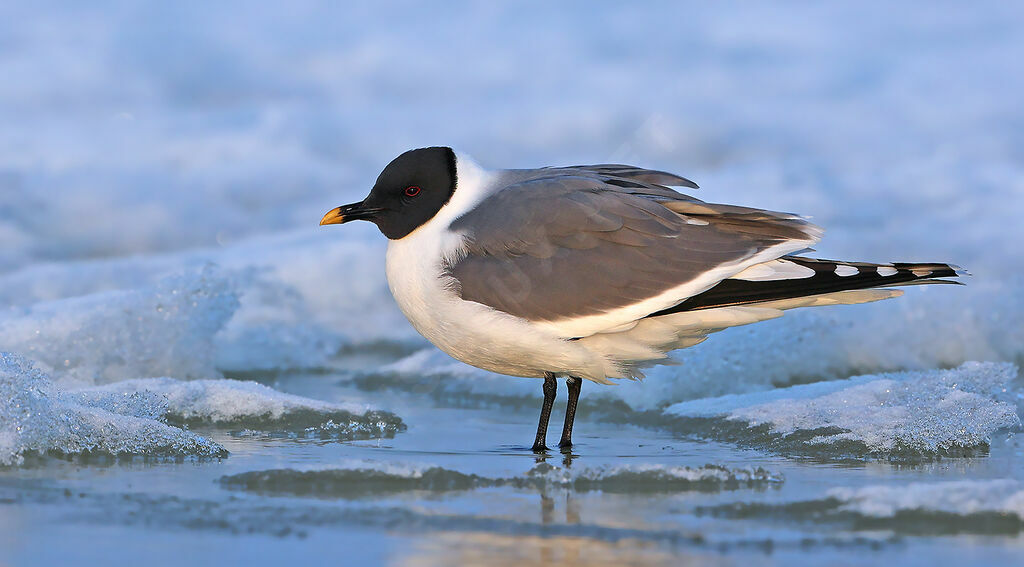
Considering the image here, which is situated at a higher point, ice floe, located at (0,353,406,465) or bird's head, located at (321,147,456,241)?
bird's head, located at (321,147,456,241)

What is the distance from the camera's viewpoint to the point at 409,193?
4.63 m

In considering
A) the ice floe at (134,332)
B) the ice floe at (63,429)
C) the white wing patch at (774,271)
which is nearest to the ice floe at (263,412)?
the ice floe at (63,429)

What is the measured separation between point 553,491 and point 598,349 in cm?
99

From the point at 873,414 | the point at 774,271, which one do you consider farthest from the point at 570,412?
the point at 873,414

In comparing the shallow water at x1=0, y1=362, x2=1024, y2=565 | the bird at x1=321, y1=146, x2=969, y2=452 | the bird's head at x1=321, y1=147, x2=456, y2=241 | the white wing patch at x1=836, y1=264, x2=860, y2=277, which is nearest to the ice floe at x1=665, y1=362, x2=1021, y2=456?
the shallow water at x1=0, y1=362, x2=1024, y2=565

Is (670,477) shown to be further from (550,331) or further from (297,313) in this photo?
(297,313)

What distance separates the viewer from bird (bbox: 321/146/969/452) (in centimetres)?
415

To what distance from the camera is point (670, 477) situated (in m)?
3.50

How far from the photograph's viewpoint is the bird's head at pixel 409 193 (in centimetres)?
459

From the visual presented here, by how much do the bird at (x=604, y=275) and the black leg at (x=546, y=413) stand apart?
0.29m

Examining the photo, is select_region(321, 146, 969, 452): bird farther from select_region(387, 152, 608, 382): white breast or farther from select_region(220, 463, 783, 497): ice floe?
select_region(220, 463, 783, 497): ice floe

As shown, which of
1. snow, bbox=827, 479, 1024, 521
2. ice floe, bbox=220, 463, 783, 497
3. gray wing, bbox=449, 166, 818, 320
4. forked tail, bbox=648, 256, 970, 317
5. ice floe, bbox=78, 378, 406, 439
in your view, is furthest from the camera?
ice floe, bbox=78, 378, 406, 439

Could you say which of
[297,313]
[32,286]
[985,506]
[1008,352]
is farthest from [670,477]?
[32,286]

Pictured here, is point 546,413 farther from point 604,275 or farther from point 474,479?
point 474,479
